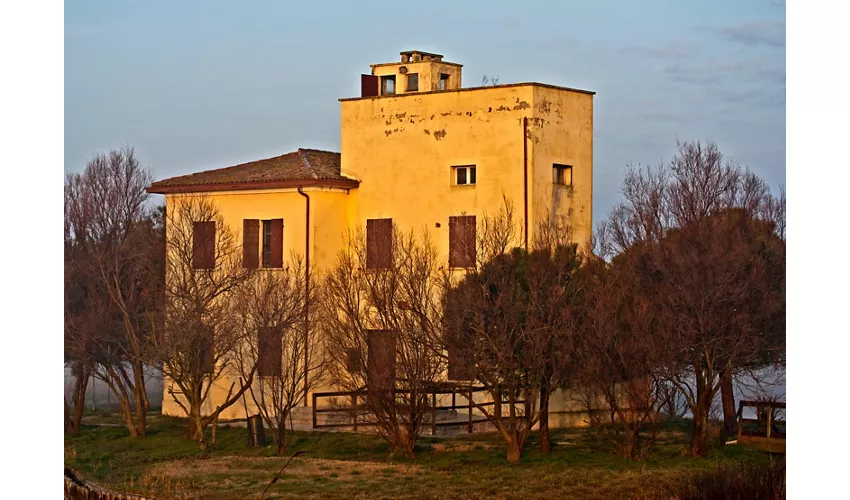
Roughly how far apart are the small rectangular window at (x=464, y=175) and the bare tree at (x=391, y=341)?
2.76m

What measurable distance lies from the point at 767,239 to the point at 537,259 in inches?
175

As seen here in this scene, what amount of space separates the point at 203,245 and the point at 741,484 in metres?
13.5

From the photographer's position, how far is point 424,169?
2773 cm

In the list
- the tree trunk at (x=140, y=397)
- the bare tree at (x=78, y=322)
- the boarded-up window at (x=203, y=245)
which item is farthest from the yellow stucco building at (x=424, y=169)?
the bare tree at (x=78, y=322)

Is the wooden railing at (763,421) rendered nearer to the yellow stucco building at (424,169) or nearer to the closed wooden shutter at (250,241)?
the yellow stucco building at (424,169)

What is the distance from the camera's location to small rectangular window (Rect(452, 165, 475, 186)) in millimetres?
27312

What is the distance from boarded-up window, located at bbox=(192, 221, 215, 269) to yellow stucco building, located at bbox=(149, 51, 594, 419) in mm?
914

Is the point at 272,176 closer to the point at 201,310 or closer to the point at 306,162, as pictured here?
the point at 306,162

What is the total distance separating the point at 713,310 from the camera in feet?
72.6

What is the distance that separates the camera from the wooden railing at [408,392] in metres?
22.9

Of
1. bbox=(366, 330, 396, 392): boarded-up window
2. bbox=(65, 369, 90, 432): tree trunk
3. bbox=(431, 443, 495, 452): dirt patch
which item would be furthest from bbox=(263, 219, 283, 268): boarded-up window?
bbox=(431, 443, 495, 452): dirt patch

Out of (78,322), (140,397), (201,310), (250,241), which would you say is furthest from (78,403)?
(250,241)
